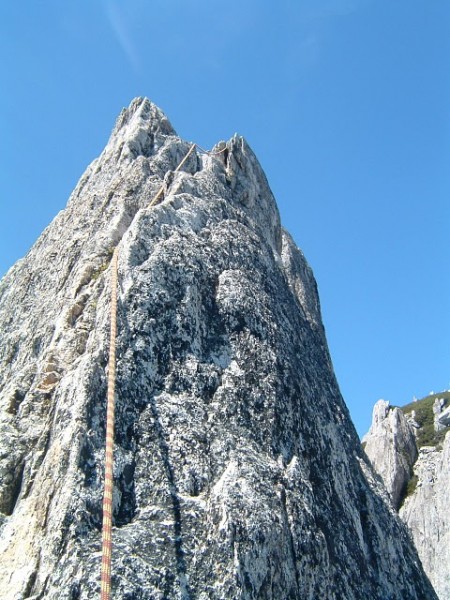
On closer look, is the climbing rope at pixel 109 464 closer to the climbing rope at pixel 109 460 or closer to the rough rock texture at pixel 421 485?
the climbing rope at pixel 109 460

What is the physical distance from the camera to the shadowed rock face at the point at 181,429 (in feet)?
46.6

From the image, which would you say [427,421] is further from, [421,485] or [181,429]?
[181,429]

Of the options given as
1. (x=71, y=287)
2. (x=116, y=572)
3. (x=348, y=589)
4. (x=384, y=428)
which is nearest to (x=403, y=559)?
(x=348, y=589)

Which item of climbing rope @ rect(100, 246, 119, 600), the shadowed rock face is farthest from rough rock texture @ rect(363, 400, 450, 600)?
climbing rope @ rect(100, 246, 119, 600)

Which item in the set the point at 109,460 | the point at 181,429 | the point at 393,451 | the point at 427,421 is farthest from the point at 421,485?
the point at 109,460

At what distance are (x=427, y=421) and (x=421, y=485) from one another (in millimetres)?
30101

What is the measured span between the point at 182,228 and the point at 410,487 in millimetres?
44750

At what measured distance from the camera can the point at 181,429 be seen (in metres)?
17.3

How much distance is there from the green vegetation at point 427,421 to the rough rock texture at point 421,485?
856cm

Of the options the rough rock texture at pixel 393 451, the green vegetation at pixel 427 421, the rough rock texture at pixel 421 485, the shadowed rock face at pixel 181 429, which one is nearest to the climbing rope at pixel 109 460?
the shadowed rock face at pixel 181 429

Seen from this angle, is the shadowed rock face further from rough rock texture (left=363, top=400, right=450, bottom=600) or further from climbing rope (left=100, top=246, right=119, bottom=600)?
rough rock texture (left=363, top=400, right=450, bottom=600)

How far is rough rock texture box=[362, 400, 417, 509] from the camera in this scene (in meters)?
57.5

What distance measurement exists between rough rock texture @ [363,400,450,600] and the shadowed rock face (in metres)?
25.5

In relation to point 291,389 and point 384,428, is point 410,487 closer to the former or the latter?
point 384,428
